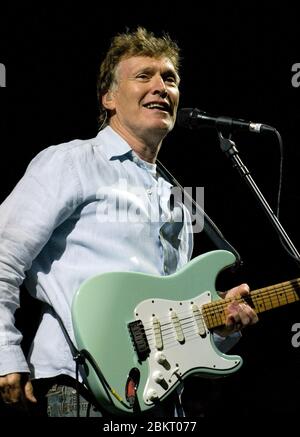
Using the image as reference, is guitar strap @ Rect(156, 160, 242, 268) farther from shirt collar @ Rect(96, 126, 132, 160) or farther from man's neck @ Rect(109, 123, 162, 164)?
shirt collar @ Rect(96, 126, 132, 160)

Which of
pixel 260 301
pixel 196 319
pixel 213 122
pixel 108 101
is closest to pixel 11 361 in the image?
pixel 196 319

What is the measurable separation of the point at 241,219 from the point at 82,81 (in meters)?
1.15

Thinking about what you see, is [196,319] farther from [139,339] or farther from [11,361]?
[11,361]

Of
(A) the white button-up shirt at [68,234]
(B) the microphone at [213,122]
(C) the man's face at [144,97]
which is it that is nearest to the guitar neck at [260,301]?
(A) the white button-up shirt at [68,234]

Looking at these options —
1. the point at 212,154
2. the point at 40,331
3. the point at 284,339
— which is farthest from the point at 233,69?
the point at 40,331

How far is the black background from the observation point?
8.46ft

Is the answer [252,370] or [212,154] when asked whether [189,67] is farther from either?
[252,370]

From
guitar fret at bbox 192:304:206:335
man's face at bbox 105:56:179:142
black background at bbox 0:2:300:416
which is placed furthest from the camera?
black background at bbox 0:2:300:416

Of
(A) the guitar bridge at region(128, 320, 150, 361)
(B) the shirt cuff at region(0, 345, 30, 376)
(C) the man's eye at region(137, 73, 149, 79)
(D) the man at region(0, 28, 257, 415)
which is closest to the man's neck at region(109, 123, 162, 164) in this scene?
(D) the man at region(0, 28, 257, 415)

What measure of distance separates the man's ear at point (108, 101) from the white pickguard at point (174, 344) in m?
0.88

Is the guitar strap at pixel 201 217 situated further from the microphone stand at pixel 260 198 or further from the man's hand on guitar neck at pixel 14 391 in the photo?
the man's hand on guitar neck at pixel 14 391

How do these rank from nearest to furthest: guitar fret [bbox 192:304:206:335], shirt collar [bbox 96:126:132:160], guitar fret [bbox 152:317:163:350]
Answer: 1. guitar fret [bbox 152:317:163:350]
2. guitar fret [bbox 192:304:206:335]
3. shirt collar [bbox 96:126:132:160]

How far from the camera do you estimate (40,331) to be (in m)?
1.78

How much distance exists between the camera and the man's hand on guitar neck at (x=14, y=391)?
1.54 meters
